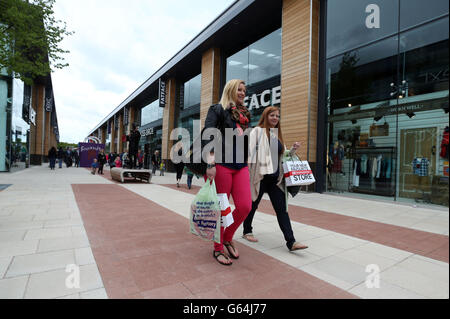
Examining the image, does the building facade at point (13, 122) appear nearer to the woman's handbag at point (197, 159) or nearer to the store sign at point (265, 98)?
the store sign at point (265, 98)

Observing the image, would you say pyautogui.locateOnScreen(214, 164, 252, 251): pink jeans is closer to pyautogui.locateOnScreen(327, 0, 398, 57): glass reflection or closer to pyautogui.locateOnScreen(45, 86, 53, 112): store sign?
pyautogui.locateOnScreen(327, 0, 398, 57): glass reflection

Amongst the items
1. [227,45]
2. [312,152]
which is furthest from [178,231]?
[227,45]

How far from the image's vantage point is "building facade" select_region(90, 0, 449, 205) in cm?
712

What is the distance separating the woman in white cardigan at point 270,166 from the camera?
2893 mm

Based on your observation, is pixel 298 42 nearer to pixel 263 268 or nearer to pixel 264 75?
pixel 264 75

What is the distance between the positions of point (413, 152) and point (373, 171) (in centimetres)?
127

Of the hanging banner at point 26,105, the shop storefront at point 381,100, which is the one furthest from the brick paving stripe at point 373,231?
the hanging banner at point 26,105

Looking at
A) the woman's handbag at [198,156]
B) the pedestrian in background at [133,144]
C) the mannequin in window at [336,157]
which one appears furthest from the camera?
the pedestrian in background at [133,144]

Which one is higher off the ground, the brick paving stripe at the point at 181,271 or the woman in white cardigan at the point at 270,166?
the woman in white cardigan at the point at 270,166

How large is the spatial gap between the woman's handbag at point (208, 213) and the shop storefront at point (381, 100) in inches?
246

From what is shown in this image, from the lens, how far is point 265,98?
12.0 m

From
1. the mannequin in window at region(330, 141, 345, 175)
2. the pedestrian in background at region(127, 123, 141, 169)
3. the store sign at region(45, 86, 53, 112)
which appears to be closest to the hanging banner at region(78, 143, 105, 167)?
the store sign at region(45, 86, 53, 112)

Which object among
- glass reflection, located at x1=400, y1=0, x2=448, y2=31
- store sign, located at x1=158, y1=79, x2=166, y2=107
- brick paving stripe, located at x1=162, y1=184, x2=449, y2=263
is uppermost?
store sign, located at x1=158, y1=79, x2=166, y2=107

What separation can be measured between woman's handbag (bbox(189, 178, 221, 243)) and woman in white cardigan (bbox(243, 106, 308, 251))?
65 cm
